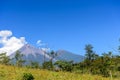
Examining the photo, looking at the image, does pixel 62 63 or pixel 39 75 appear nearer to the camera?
pixel 39 75

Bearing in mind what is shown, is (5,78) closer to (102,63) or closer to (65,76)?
(65,76)

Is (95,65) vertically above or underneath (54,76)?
above

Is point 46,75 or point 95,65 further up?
point 95,65

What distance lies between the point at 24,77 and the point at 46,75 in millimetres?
3599

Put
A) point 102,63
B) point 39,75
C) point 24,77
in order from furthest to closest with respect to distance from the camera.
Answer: point 102,63
point 39,75
point 24,77

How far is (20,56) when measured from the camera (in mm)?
110375

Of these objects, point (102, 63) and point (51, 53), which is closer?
point (102, 63)

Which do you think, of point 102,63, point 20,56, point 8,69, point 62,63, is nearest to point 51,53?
point 20,56

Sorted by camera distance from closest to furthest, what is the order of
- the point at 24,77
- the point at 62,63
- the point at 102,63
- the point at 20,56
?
1. the point at 24,77
2. the point at 102,63
3. the point at 62,63
4. the point at 20,56

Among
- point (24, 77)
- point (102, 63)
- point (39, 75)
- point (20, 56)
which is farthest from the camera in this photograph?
point (20, 56)

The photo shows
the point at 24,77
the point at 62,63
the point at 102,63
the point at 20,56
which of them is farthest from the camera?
the point at 20,56

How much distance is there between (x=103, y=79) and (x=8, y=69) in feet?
29.8

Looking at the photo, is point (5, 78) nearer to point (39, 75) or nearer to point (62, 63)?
point (39, 75)

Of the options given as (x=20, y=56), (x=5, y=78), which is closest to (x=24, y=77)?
(x=5, y=78)
